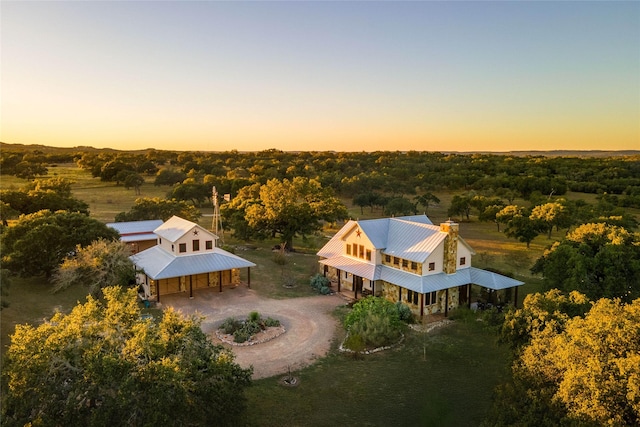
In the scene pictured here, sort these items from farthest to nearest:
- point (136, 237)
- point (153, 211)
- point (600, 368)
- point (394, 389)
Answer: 1. point (153, 211)
2. point (136, 237)
3. point (394, 389)
4. point (600, 368)

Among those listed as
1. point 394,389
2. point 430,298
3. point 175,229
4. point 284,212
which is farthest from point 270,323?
point 284,212

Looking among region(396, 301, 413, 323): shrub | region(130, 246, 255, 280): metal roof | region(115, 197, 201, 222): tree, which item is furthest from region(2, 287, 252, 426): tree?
region(115, 197, 201, 222): tree

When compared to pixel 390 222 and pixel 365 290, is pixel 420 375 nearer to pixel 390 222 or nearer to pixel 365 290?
pixel 365 290

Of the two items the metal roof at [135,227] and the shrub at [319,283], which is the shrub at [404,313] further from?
the metal roof at [135,227]

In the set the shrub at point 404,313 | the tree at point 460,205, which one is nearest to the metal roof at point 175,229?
the shrub at point 404,313

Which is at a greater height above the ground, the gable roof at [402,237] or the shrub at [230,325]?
the gable roof at [402,237]

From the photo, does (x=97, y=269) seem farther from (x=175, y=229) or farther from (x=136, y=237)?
(x=136, y=237)
